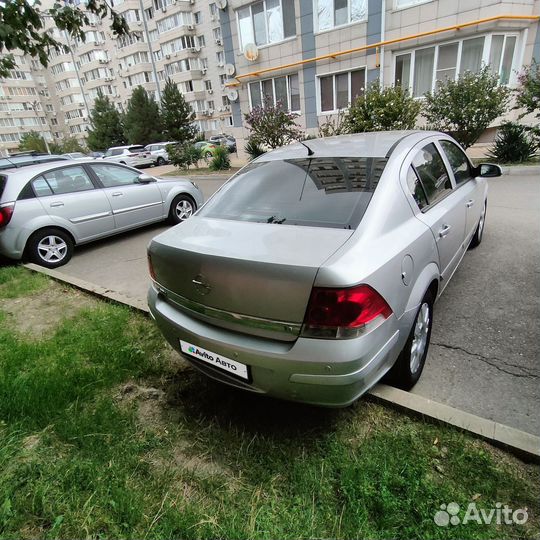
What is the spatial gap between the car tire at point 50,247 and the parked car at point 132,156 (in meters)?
21.9

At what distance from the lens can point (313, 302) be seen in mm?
1794

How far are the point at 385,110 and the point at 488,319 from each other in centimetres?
952

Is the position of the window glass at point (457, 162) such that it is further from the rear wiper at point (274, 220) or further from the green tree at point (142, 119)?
the green tree at point (142, 119)

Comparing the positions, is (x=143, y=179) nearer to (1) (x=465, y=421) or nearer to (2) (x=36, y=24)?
(2) (x=36, y=24)

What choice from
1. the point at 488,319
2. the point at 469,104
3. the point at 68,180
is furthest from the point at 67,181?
the point at 469,104

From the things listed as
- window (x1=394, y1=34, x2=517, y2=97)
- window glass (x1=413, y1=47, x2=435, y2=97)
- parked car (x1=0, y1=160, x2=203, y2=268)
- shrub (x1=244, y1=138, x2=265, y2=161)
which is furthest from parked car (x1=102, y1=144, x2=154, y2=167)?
parked car (x1=0, y1=160, x2=203, y2=268)

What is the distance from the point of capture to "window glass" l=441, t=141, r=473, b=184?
141 inches

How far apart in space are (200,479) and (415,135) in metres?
3.01

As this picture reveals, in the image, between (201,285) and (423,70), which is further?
(423,70)

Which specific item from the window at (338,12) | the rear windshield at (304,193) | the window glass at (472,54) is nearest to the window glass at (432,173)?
the rear windshield at (304,193)

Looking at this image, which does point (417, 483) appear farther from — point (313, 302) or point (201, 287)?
point (201, 287)

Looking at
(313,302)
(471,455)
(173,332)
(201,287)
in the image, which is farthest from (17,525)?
(471,455)

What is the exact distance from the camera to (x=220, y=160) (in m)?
17.2

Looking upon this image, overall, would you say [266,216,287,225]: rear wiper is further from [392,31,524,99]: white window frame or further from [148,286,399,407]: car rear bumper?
[392,31,524,99]: white window frame
